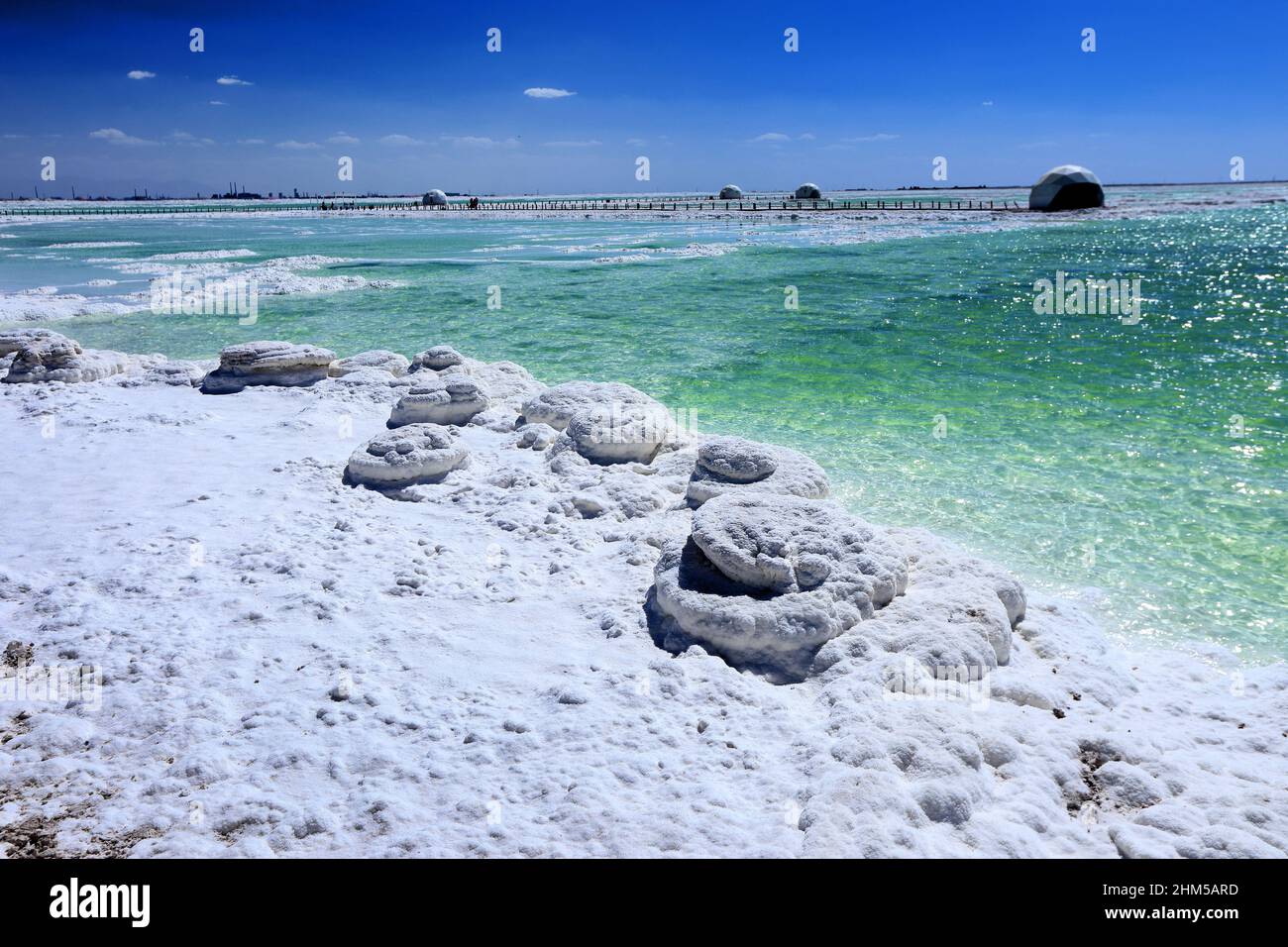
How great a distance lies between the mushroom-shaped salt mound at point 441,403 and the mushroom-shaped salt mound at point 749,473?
11.2 ft

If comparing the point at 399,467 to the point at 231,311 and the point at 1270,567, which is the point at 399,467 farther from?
the point at 231,311

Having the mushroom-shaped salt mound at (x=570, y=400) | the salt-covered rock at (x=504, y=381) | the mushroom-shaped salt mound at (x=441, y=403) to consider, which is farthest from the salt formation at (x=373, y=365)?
the mushroom-shaped salt mound at (x=570, y=400)

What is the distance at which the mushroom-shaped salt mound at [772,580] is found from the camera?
4629 mm

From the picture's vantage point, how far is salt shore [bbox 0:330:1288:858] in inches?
132

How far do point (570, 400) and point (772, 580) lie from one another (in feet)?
15.4

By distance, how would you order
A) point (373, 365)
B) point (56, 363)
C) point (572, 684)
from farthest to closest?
point (373, 365)
point (56, 363)
point (572, 684)

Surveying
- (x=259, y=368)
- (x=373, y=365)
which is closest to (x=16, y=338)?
(x=259, y=368)

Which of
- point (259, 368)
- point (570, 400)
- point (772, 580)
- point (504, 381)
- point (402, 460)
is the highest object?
point (259, 368)

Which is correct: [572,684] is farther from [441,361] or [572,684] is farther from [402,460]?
[441,361]

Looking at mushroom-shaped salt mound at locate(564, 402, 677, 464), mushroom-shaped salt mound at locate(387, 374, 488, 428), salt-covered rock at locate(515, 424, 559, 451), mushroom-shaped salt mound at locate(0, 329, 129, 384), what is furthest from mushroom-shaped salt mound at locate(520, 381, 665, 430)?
mushroom-shaped salt mound at locate(0, 329, 129, 384)

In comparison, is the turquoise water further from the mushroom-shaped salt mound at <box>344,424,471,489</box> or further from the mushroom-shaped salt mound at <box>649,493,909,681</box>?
the mushroom-shaped salt mound at <box>344,424,471,489</box>

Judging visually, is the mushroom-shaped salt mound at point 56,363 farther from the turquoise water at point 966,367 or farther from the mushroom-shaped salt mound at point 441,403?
the mushroom-shaped salt mound at point 441,403

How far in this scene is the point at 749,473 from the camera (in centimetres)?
673

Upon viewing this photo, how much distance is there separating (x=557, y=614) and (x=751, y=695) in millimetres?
1438
